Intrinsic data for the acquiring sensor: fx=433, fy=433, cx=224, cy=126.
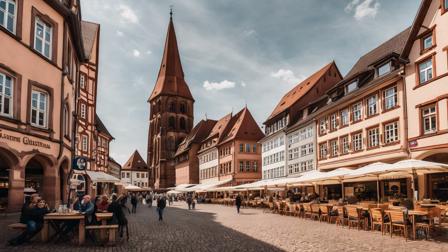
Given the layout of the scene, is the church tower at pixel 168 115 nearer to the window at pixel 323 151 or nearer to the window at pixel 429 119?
the window at pixel 323 151

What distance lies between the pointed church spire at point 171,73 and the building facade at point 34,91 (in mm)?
83901

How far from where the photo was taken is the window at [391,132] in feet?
97.6

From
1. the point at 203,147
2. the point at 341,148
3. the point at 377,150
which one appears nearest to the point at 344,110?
the point at 341,148

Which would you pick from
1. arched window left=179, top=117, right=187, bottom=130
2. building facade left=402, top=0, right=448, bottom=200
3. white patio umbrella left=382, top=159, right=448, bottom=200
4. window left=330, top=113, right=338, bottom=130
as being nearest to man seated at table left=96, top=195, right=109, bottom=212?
white patio umbrella left=382, top=159, right=448, bottom=200

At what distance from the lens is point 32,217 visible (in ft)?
41.9

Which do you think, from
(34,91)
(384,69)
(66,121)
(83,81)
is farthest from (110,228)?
(83,81)

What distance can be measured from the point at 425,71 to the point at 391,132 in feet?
17.3

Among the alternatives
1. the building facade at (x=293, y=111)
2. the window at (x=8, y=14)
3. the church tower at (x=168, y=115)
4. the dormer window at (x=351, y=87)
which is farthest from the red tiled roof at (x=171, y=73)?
the window at (x=8, y=14)

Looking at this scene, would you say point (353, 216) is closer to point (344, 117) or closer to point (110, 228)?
point (110, 228)

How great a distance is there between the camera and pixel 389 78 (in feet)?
97.8

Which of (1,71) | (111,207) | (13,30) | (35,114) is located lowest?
(111,207)

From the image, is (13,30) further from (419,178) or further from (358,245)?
(419,178)

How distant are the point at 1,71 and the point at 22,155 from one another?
3.29 meters

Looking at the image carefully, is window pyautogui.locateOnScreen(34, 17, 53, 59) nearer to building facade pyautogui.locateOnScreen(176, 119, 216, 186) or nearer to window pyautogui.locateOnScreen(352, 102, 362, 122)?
window pyautogui.locateOnScreen(352, 102, 362, 122)
